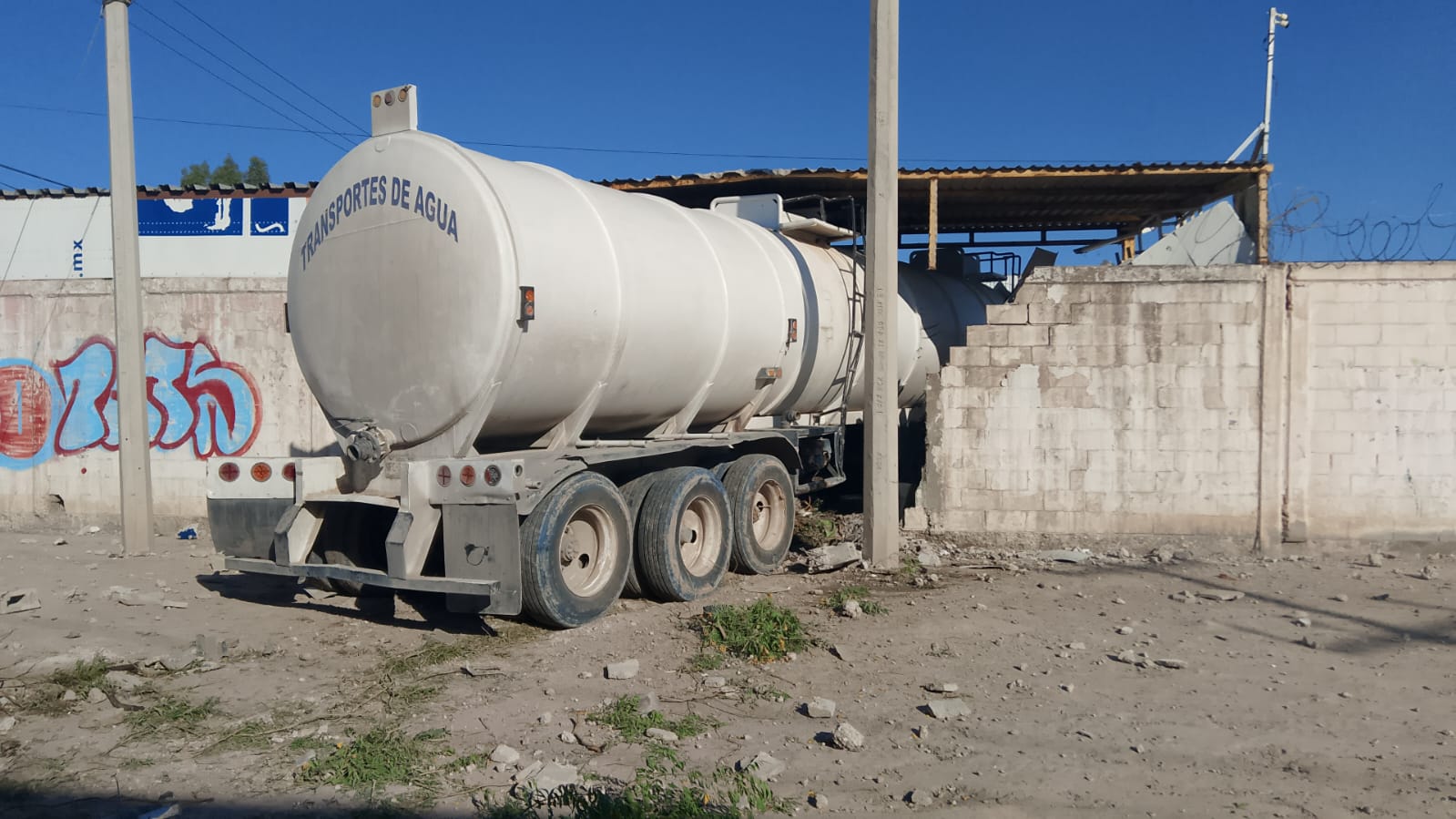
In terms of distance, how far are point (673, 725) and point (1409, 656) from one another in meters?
4.86

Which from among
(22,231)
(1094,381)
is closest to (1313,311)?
(1094,381)

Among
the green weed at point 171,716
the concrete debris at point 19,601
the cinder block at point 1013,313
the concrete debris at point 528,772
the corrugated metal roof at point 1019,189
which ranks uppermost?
the corrugated metal roof at point 1019,189

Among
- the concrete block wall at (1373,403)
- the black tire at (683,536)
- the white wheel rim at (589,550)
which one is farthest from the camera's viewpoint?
the concrete block wall at (1373,403)

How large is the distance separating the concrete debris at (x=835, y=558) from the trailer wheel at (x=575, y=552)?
2.39 meters

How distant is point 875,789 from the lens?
166 inches

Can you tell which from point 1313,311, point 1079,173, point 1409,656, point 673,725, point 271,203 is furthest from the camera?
point 271,203

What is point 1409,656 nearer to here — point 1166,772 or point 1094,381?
point 1166,772

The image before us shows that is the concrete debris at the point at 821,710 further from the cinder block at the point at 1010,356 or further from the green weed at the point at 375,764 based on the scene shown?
the cinder block at the point at 1010,356

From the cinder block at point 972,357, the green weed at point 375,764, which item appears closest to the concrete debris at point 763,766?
the green weed at point 375,764

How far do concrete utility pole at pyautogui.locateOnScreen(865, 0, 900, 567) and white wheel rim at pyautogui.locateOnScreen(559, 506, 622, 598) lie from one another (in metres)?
2.69

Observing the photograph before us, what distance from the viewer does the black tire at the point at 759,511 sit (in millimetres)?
8820

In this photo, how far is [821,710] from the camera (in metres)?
5.14

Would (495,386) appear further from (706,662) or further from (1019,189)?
(1019,189)

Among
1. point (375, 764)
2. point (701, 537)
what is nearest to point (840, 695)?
point (375, 764)
